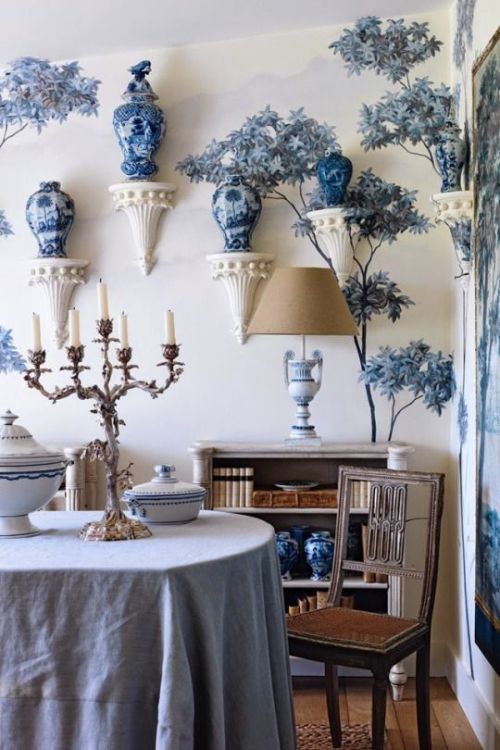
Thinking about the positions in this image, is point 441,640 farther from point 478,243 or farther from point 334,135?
point 334,135

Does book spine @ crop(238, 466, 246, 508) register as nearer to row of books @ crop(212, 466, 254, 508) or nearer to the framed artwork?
row of books @ crop(212, 466, 254, 508)

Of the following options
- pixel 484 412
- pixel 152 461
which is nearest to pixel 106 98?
pixel 152 461

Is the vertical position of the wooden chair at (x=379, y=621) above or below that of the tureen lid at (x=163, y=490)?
below

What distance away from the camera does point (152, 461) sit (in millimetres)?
4234

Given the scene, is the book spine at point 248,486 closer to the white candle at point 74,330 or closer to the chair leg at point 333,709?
the chair leg at point 333,709

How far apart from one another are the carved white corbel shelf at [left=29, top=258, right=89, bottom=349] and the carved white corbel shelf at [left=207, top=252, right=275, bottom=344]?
60cm

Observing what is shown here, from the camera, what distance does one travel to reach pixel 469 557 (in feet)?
12.0

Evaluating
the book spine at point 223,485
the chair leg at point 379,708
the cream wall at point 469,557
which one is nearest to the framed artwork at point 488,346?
the cream wall at point 469,557

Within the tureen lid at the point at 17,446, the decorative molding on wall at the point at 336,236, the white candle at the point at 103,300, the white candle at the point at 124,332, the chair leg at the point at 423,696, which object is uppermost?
the decorative molding on wall at the point at 336,236

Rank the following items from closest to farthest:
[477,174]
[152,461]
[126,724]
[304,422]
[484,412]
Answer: [126,724] → [484,412] → [477,174] → [304,422] → [152,461]

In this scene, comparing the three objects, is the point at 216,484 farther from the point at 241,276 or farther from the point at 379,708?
the point at 379,708

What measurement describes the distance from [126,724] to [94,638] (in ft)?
0.65

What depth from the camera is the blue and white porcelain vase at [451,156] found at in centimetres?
371

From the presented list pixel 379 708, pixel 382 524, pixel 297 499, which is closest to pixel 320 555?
pixel 297 499
